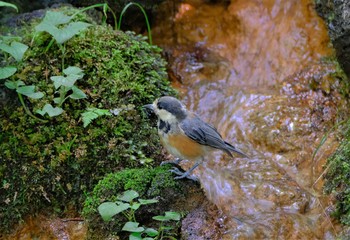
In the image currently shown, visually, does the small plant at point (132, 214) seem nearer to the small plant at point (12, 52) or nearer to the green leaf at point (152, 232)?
the green leaf at point (152, 232)

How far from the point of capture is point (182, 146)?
4648 mm

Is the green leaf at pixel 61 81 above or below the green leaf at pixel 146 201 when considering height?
above

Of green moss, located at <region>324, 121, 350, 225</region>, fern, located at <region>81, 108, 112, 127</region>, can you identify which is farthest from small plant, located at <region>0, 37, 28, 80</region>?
green moss, located at <region>324, 121, 350, 225</region>

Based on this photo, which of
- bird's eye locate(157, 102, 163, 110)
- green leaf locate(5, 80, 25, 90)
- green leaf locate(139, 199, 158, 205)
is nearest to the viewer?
green leaf locate(139, 199, 158, 205)

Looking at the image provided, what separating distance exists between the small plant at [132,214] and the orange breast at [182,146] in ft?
1.95

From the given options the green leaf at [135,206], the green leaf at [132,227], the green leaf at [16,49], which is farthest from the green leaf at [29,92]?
the green leaf at [132,227]

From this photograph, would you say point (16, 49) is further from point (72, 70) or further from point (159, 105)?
point (159, 105)

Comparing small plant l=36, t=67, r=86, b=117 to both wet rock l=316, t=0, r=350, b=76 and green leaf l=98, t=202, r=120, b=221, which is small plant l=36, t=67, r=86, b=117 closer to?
green leaf l=98, t=202, r=120, b=221

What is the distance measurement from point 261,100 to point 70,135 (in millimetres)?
2827

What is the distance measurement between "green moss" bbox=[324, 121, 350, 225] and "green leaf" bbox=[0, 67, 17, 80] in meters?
3.25

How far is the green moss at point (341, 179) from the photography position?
5.01 m

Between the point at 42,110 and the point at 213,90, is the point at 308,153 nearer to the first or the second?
the point at 213,90

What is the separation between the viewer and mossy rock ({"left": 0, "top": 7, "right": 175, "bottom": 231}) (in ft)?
16.1

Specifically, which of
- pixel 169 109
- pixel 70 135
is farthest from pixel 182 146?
pixel 70 135
